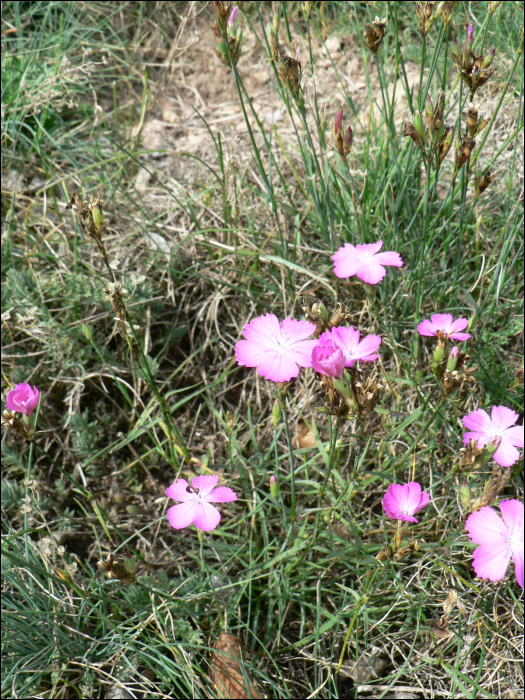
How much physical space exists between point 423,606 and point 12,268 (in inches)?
79.8

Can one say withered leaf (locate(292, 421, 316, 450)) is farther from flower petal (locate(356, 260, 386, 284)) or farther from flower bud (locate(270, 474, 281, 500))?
flower petal (locate(356, 260, 386, 284))

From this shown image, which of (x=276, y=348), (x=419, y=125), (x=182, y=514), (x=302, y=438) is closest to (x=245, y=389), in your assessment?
(x=302, y=438)

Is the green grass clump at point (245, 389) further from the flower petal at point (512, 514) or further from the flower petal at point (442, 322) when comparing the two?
the flower petal at point (512, 514)

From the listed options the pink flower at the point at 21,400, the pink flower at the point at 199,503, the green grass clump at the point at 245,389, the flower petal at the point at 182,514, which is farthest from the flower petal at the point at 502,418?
the pink flower at the point at 21,400

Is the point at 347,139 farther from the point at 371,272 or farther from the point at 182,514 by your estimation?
the point at 182,514

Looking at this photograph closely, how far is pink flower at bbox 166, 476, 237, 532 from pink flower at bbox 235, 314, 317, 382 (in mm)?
422

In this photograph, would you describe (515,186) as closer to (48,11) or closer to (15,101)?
(15,101)

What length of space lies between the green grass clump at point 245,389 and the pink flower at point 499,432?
0.38 feet

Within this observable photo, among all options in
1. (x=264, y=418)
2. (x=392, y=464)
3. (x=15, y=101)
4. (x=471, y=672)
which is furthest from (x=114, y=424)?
(x=15, y=101)

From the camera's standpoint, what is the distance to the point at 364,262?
1661 mm

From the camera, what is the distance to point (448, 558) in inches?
71.6

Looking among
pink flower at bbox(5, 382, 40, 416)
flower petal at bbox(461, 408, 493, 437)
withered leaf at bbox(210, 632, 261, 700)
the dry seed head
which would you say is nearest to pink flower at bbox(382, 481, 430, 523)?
flower petal at bbox(461, 408, 493, 437)

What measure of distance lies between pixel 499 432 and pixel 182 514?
90 centimetres

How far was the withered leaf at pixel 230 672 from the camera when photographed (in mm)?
1627
